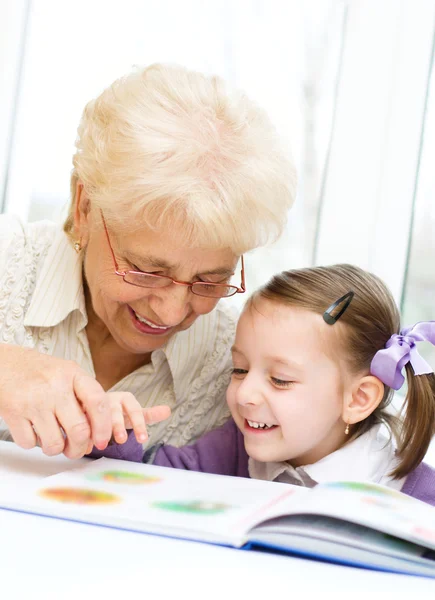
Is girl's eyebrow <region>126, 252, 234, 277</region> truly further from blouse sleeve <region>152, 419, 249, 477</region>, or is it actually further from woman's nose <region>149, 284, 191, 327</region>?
blouse sleeve <region>152, 419, 249, 477</region>

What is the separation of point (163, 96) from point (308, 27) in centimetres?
123

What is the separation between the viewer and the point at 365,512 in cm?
83

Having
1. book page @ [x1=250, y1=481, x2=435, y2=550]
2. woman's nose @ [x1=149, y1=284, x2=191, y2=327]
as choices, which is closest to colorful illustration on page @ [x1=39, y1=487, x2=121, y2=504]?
book page @ [x1=250, y1=481, x2=435, y2=550]

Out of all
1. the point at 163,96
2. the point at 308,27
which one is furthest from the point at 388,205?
the point at 163,96

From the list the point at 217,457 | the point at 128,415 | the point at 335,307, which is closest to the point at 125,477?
the point at 128,415

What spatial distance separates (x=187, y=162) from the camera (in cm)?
131

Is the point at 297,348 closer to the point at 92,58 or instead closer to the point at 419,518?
the point at 419,518

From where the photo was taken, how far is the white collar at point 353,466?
4.62 feet

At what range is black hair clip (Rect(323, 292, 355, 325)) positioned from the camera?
4.77ft

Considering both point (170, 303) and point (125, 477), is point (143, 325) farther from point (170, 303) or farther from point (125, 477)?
point (125, 477)

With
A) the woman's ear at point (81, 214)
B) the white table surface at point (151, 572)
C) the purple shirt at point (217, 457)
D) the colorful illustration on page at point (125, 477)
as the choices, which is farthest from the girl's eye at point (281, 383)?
the white table surface at point (151, 572)

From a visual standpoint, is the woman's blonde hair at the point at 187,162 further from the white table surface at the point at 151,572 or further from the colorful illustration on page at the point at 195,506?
the white table surface at the point at 151,572

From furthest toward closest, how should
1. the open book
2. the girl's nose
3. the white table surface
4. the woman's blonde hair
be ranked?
the girl's nose → the woman's blonde hair → the open book → the white table surface

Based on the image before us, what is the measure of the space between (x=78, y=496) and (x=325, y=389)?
1.98ft
